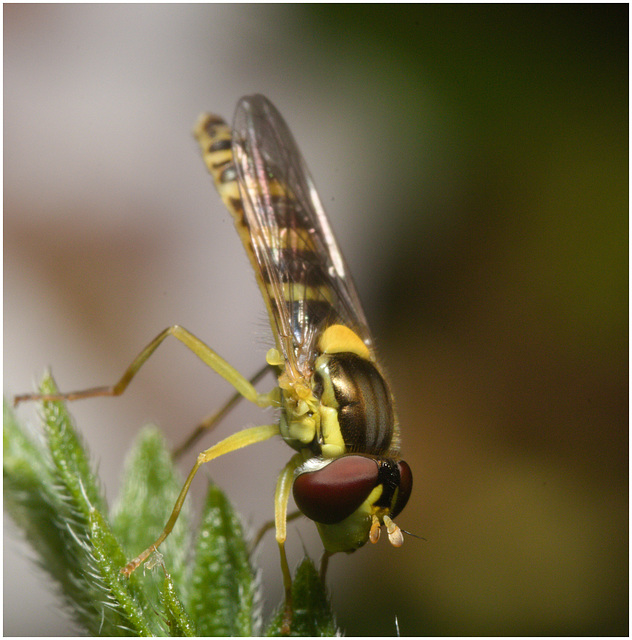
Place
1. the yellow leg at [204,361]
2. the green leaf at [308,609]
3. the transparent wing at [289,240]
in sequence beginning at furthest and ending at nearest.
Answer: the yellow leg at [204,361], the transparent wing at [289,240], the green leaf at [308,609]

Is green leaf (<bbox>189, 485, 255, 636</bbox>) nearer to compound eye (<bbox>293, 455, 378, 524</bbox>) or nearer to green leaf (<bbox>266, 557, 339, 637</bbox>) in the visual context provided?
green leaf (<bbox>266, 557, 339, 637</bbox>)

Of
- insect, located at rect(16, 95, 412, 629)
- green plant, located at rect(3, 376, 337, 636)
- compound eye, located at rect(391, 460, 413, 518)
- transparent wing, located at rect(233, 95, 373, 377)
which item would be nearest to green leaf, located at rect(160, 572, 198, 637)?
green plant, located at rect(3, 376, 337, 636)

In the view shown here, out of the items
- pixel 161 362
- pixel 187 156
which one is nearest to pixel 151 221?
pixel 187 156

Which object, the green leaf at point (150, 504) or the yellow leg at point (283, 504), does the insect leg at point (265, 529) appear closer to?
the yellow leg at point (283, 504)

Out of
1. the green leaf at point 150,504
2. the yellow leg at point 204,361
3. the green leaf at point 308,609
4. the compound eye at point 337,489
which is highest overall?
the yellow leg at point 204,361

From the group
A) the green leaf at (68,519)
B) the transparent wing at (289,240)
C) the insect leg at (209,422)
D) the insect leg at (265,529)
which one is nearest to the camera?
the green leaf at (68,519)

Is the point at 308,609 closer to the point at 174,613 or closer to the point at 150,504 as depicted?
the point at 174,613

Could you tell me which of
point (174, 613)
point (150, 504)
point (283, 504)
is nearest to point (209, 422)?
point (150, 504)

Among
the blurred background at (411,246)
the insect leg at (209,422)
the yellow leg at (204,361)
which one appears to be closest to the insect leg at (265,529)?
the yellow leg at (204,361)
